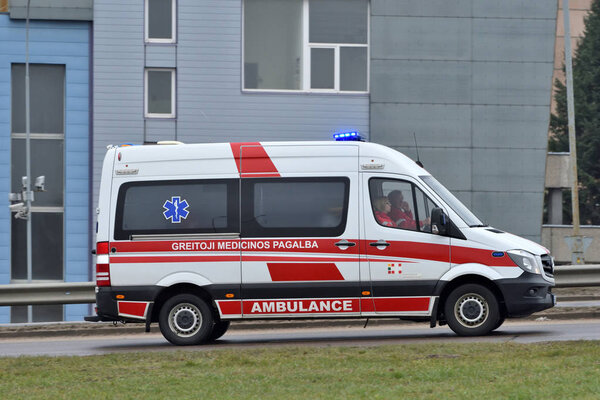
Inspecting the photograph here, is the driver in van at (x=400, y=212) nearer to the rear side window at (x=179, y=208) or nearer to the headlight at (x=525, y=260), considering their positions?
the headlight at (x=525, y=260)

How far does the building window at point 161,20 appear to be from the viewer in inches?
1041

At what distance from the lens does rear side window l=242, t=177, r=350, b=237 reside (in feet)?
44.9

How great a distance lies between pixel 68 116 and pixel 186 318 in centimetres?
1409

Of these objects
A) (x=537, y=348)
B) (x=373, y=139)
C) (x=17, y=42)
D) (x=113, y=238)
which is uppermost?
(x=17, y=42)

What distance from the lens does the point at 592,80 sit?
2707 inches

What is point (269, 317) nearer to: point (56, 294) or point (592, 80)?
point (56, 294)

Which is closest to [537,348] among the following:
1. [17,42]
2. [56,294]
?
[56,294]

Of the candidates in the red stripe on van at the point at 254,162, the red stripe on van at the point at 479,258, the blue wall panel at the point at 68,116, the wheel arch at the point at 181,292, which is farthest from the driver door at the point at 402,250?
the blue wall panel at the point at 68,116

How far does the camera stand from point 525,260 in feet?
44.4

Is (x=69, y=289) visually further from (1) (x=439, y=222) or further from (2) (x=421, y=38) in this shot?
(2) (x=421, y=38)

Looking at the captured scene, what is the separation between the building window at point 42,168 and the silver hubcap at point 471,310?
50.3ft

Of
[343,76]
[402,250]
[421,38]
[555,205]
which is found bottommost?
[402,250]

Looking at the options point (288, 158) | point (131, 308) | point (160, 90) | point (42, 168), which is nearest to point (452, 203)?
point (288, 158)

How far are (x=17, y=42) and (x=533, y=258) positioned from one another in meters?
16.5
